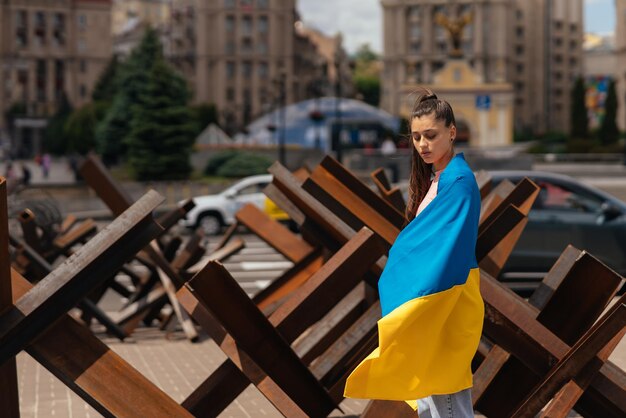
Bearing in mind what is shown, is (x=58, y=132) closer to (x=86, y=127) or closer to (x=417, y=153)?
(x=86, y=127)

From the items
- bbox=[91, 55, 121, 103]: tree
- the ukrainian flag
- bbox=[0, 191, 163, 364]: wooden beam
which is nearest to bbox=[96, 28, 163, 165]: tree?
bbox=[91, 55, 121, 103]: tree

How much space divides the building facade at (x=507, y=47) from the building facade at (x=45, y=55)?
3467 cm

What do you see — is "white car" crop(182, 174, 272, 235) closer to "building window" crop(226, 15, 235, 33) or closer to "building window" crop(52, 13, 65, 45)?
"building window" crop(226, 15, 235, 33)

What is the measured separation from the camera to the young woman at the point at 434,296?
426 cm

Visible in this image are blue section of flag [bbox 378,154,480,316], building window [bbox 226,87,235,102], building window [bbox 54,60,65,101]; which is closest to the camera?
blue section of flag [bbox 378,154,480,316]

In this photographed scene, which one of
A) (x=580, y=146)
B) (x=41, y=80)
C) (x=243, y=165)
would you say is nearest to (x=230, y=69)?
(x=41, y=80)

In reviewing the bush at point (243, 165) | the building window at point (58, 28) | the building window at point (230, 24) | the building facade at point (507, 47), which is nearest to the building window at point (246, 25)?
the building window at point (230, 24)

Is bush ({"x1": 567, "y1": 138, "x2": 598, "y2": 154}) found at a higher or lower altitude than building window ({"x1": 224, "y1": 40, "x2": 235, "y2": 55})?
lower

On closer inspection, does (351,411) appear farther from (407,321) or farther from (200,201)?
(200,201)

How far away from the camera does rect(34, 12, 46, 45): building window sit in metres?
129

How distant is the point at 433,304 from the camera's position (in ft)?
14.1

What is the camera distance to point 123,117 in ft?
211

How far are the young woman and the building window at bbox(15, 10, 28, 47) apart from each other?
5044 inches

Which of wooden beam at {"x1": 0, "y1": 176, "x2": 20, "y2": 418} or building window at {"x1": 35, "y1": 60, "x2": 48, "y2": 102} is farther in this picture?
building window at {"x1": 35, "y1": 60, "x2": 48, "y2": 102}
